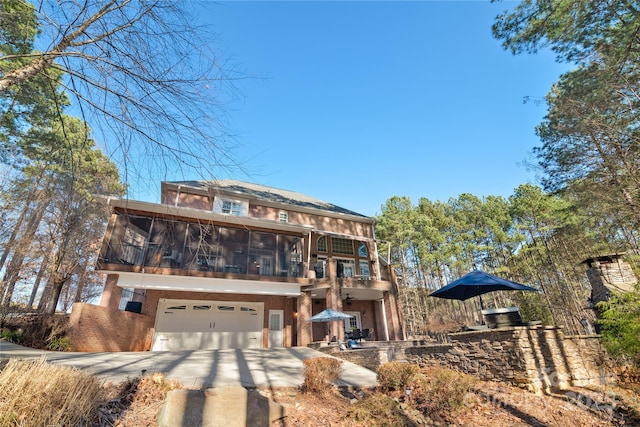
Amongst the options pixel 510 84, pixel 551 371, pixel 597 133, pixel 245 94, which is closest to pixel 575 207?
pixel 597 133

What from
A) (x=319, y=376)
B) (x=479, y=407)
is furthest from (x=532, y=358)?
(x=319, y=376)

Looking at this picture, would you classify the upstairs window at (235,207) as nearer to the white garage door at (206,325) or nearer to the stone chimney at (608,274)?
the white garage door at (206,325)

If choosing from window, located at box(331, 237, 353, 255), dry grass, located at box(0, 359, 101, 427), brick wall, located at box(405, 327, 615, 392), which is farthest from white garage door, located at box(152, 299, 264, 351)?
dry grass, located at box(0, 359, 101, 427)

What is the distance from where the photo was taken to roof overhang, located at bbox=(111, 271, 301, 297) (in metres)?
12.1

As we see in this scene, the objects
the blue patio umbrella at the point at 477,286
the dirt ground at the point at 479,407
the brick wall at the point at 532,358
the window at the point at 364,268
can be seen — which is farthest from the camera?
the window at the point at 364,268

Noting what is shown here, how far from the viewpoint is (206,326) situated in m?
14.1


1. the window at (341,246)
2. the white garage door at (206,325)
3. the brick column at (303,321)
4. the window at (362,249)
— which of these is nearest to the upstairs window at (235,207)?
the white garage door at (206,325)

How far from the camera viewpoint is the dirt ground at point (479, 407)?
408 cm

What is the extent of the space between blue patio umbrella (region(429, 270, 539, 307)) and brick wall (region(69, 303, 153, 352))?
12.6 metres

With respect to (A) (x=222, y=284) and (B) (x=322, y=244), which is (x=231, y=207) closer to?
(A) (x=222, y=284)

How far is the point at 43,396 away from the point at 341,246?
59.0 feet

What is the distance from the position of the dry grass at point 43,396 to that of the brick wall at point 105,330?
924cm

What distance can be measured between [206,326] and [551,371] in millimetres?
13711

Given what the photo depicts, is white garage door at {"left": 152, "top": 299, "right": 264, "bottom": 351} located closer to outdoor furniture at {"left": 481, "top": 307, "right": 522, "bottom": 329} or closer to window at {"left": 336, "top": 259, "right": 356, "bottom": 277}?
window at {"left": 336, "top": 259, "right": 356, "bottom": 277}
